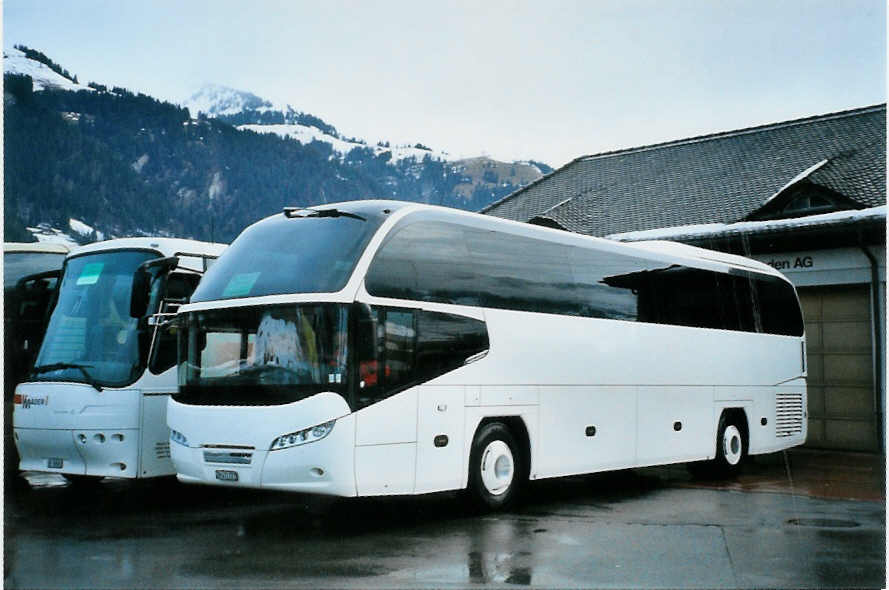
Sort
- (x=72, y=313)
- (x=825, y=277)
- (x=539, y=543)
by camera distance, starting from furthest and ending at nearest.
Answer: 1. (x=825, y=277)
2. (x=72, y=313)
3. (x=539, y=543)

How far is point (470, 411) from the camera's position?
10148 millimetres

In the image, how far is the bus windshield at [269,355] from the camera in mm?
9000

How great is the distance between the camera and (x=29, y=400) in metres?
11.0

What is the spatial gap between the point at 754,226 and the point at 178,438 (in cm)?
1256

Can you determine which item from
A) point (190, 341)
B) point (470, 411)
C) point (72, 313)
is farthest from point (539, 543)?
point (72, 313)

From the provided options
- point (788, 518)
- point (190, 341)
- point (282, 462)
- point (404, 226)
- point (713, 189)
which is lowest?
point (788, 518)

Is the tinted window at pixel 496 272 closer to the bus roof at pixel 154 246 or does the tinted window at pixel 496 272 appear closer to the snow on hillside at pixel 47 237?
the bus roof at pixel 154 246

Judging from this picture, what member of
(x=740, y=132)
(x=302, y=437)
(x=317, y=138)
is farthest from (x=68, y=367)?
(x=317, y=138)

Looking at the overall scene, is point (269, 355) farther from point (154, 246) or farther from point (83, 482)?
point (83, 482)

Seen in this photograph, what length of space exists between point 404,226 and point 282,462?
248cm

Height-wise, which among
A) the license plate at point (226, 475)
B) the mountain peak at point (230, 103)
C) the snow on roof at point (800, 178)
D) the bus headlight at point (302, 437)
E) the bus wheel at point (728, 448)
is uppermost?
the mountain peak at point (230, 103)

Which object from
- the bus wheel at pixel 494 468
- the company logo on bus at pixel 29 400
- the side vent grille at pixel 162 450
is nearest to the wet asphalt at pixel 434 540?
the bus wheel at pixel 494 468

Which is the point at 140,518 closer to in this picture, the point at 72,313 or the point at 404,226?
the point at 72,313

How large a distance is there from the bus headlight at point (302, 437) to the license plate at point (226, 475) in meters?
0.45
